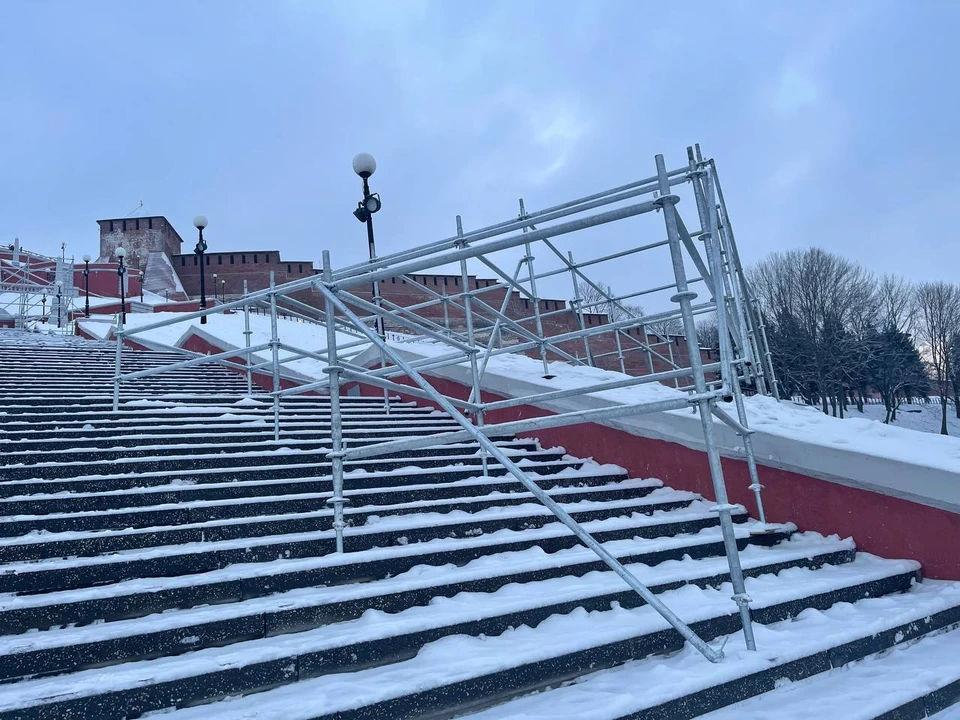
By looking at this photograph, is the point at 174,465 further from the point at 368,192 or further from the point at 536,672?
the point at 368,192

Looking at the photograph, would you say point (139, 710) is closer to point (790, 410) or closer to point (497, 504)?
point (497, 504)

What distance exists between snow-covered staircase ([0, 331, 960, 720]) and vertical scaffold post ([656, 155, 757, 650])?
23 centimetres

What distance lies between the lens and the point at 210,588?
279cm

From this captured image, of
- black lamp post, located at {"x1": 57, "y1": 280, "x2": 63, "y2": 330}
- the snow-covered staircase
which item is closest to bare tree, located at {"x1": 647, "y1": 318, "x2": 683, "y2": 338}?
the snow-covered staircase

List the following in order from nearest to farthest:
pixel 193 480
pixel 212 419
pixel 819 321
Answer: pixel 193 480 → pixel 212 419 → pixel 819 321

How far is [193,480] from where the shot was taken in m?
4.11

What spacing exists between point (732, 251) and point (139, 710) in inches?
214

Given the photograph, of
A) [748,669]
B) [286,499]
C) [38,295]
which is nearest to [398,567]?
[286,499]

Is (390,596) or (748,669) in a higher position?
(390,596)

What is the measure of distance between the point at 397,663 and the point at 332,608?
0.42 metres

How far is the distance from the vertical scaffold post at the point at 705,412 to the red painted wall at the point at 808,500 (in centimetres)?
177

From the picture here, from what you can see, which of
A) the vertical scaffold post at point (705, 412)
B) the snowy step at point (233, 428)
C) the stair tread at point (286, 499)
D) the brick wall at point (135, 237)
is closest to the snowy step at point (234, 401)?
the snowy step at point (233, 428)

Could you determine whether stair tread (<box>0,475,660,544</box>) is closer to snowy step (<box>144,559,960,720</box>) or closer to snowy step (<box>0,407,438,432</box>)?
snowy step (<box>144,559,960,720</box>)

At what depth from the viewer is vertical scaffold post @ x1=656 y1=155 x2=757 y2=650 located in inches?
98.7
